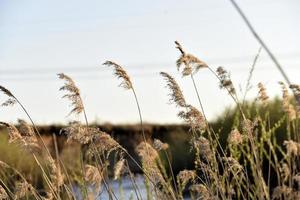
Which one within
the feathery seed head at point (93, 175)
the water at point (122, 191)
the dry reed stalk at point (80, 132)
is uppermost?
the dry reed stalk at point (80, 132)

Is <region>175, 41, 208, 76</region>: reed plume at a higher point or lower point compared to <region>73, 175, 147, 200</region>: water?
higher

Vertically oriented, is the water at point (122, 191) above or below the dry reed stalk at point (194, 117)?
below

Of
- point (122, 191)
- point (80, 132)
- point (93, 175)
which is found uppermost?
point (80, 132)

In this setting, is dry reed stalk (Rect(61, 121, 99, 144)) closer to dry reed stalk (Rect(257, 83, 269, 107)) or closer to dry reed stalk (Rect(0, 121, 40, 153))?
dry reed stalk (Rect(0, 121, 40, 153))

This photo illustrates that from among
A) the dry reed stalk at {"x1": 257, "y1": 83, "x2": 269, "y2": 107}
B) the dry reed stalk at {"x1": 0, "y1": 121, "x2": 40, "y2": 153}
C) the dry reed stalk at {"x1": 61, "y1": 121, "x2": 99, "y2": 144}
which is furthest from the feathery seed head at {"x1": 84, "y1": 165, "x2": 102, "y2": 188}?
the dry reed stalk at {"x1": 257, "y1": 83, "x2": 269, "y2": 107}

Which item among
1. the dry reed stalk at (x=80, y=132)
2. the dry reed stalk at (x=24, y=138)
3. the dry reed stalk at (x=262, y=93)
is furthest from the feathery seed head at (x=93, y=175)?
the dry reed stalk at (x=262, y=93)

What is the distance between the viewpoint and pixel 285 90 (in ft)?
9.73

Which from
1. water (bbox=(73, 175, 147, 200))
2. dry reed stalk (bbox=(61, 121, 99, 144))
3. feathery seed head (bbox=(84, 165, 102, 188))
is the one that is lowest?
water (bbox=(73, 175, 147, 200))

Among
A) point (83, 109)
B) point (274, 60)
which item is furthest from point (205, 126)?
point (274, 60)

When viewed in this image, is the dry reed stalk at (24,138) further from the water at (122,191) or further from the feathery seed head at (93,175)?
the water at (122,191)

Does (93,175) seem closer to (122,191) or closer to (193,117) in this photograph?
(193,117)

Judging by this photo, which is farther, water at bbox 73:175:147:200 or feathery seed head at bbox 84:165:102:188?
water at bbox 73:175:147:200

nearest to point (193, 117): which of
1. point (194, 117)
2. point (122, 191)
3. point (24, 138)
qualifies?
point (194, 117)

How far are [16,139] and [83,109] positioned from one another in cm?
28
